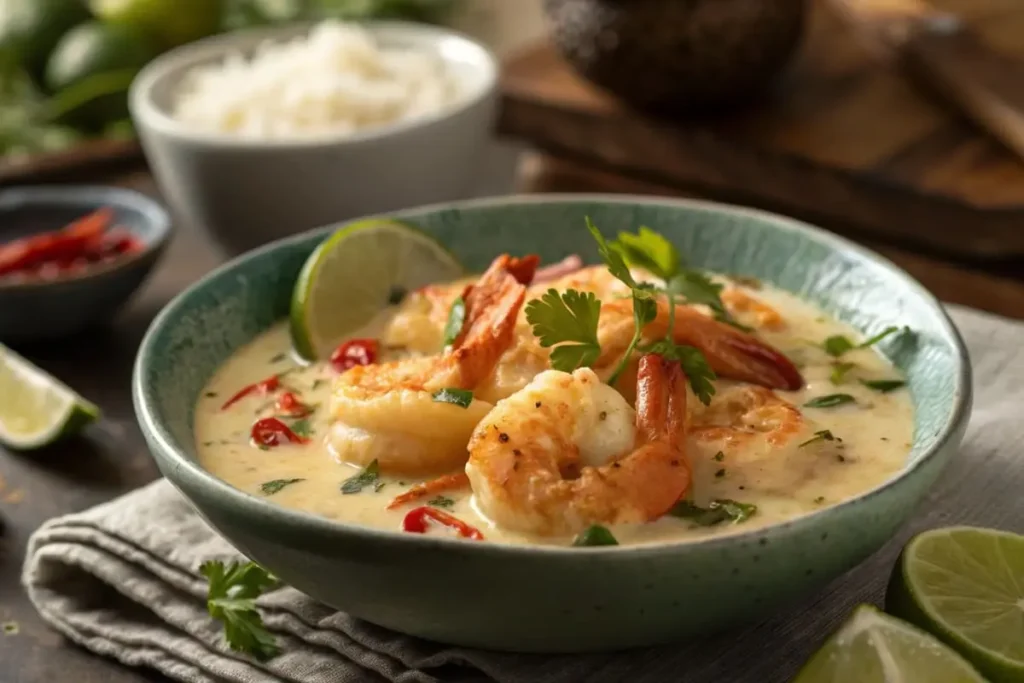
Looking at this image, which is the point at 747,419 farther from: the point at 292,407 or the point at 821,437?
the point at 292,407

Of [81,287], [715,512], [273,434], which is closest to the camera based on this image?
[715,512]

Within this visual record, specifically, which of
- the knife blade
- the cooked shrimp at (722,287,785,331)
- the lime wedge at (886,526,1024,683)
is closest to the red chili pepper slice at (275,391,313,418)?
the cooked shrimp at (722,287,785,331)

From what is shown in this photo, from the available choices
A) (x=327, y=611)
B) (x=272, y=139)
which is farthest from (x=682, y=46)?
(x=327, y=611)

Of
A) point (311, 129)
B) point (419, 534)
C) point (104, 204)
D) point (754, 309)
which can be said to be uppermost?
point (419, 534)

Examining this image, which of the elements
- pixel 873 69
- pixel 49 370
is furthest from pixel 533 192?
pixel 49 370

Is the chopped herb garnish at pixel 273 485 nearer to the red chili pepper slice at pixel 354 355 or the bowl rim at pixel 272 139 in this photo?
the red chili pepper slice at pixel 354 355

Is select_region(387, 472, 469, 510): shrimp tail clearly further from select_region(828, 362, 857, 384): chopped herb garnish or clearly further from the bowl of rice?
the bowl of rice

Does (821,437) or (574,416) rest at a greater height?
(574,416)
